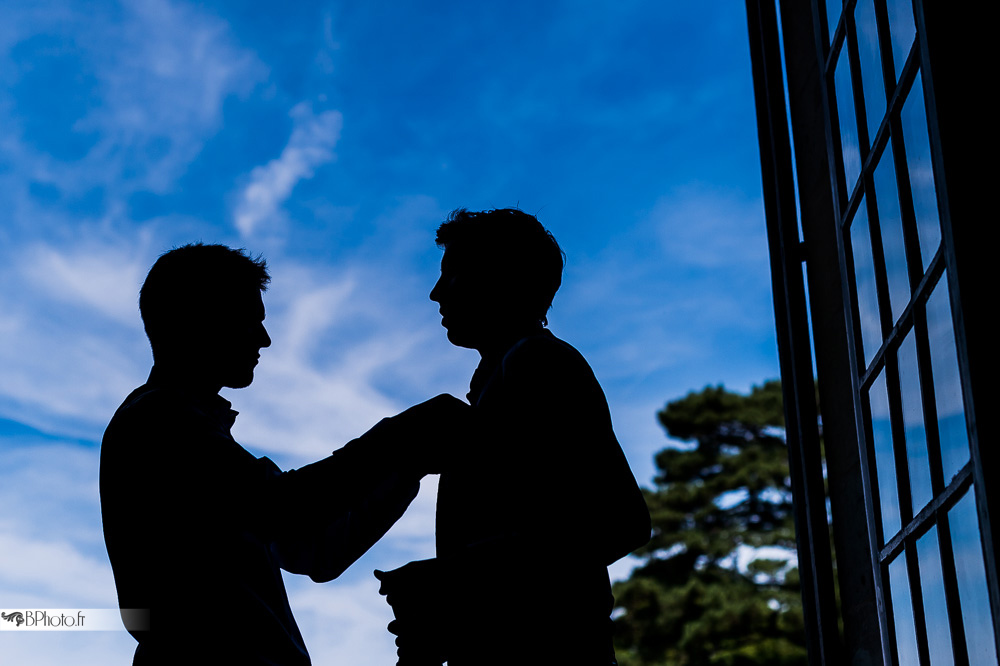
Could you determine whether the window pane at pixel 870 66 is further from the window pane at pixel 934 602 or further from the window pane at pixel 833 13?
the window pane at pixel 934 602

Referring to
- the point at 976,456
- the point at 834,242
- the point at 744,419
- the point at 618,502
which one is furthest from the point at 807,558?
the point at 744,419

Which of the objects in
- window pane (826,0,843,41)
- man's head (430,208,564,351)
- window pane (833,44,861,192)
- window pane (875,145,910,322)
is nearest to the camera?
man's head (430,208,564,351)

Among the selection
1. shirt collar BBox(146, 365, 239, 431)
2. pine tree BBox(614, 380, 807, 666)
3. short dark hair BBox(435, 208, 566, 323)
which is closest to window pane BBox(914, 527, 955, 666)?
short dark hair BBox(435, 208, 566, 323)

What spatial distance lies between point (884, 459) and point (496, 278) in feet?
4.69

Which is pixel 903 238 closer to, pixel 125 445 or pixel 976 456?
pixel 976 456

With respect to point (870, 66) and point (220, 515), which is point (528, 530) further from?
point (870, 66)

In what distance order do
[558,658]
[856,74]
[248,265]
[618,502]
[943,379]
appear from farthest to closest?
[856,74], [248,265], [943,379], [618,502], [558,658]

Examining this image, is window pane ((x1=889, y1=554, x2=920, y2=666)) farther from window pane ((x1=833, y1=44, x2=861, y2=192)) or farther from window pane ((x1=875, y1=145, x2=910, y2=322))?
window pane ((x1=833, y1=44, x2=861, y2=192))

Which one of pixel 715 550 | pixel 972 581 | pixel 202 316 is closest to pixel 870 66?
pixel 972 581

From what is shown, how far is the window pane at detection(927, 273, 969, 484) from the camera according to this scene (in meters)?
2.04

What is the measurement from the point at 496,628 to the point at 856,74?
2.18 meters

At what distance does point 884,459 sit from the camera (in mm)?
2771

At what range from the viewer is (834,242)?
348 centimetres

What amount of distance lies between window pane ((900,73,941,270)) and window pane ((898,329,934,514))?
0.30 m
